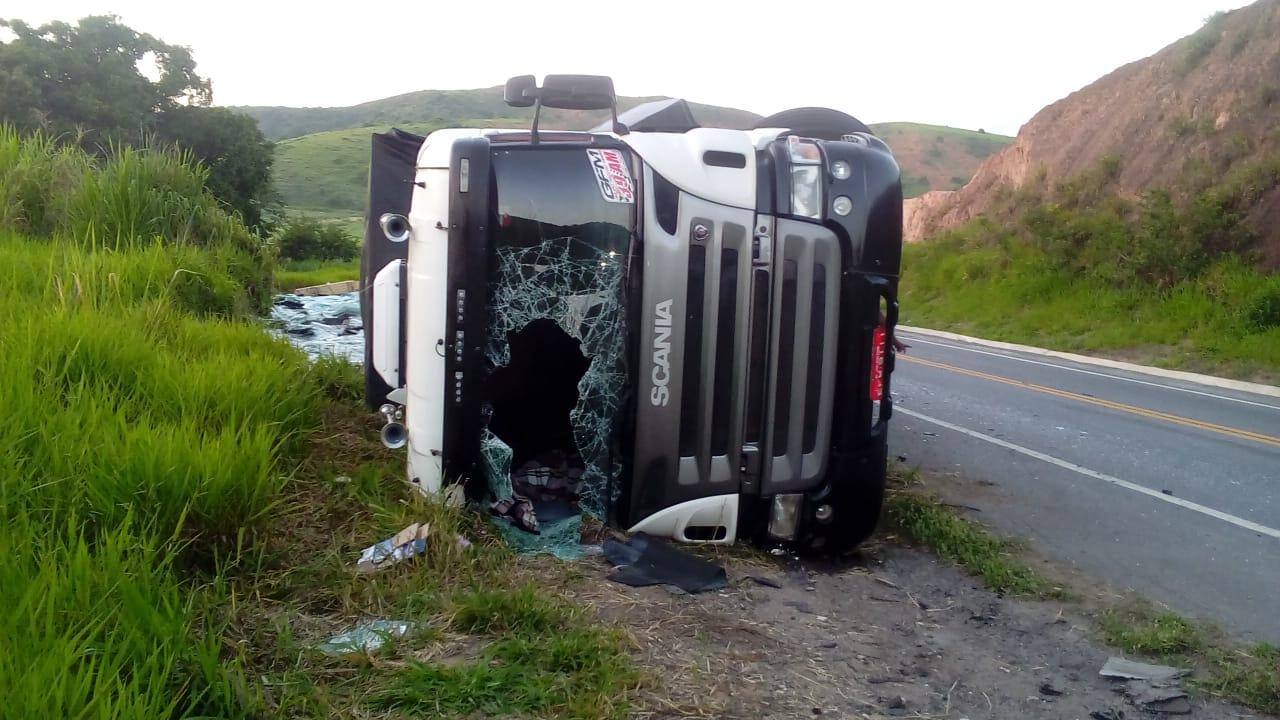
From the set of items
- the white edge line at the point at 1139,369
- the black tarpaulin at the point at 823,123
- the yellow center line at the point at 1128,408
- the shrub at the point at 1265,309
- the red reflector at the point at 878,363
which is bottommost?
the white edge line at the point at 1139,369

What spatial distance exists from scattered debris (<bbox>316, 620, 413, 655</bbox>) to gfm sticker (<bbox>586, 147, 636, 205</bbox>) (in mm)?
1932

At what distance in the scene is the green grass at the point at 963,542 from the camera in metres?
4.46

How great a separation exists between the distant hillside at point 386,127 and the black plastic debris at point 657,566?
1914 inches

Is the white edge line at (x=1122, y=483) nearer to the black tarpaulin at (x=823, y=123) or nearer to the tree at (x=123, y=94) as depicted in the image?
the black tarpaulin at (x=823, y=123)

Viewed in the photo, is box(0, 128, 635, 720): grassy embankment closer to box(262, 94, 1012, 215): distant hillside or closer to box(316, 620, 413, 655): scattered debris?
box(316, 620, 413, 655): scattered debris

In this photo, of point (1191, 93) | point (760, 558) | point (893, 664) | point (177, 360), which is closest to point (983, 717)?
point (893, 664)

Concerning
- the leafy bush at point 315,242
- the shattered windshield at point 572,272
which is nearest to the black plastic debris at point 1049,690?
the shattered windshield at point 572,272

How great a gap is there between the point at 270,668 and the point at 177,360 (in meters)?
2.27

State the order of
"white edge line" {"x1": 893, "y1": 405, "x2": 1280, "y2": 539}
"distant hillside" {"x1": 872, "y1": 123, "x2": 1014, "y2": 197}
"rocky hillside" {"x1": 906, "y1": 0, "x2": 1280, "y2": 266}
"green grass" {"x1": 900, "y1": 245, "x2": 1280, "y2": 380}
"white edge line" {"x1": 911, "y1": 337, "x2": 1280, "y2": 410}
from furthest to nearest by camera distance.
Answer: "distant hillside" {"x1": 872, "y1": 123, "x2": 1014, "y2": 197} → "rocky hillside" {"x1": 906, "y1": 0, "x2": 1280, "y2": 266} → "green grass" {"x1": 900, "y1": 245, "x2": 1280, "y2": 380} → "white edge line" {"x1": 911, "y1": 337, "x2": 1280, "y2": 410} → "white edge line" {"x1": 893, "y1": 405, "x2": 1280, "y2": 539}

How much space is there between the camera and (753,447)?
4.14 metres

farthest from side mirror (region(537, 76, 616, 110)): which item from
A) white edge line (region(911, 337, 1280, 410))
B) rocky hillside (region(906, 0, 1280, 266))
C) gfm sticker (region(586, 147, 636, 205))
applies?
rocky hillside (region(906, 0, 1280, 266))

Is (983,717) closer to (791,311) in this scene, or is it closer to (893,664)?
(893,664)

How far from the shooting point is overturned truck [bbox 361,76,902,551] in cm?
393

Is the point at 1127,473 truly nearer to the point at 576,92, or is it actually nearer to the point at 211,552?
the point at 576,92
